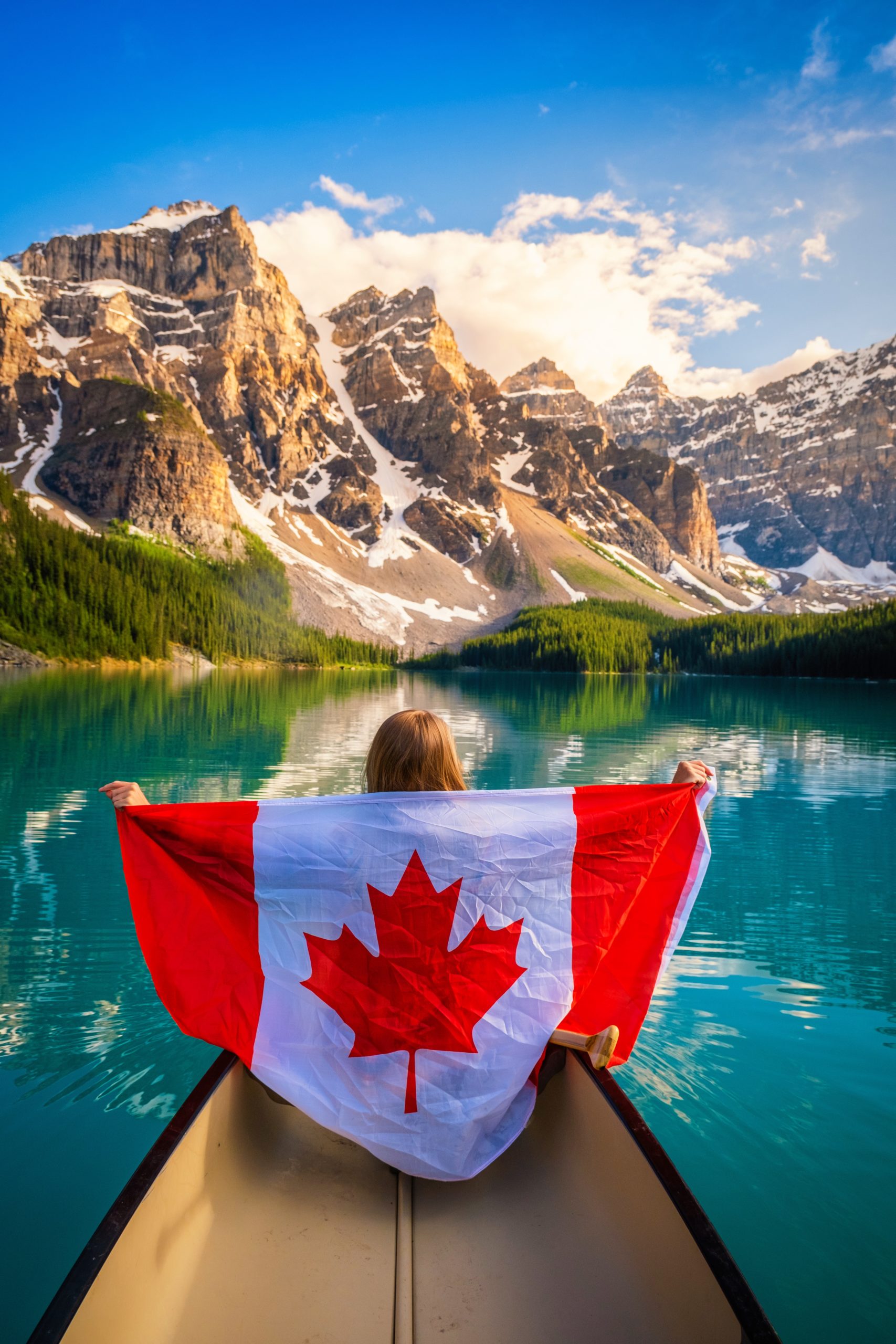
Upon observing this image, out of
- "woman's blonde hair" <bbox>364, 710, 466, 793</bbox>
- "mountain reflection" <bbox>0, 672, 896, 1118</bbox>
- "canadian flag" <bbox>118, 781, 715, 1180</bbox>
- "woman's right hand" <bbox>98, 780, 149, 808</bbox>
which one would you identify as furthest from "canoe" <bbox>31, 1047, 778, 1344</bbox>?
"mountain reflection" <bbox>0, 672, 896, 1118</bbox>

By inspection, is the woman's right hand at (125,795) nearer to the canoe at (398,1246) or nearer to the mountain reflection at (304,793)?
the canoe at (398,1246)

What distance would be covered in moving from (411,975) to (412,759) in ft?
3.44

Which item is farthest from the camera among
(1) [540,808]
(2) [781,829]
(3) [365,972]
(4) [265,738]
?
(4) [265,738]

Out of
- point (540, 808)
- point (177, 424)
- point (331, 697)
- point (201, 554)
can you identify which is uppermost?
point (177, 424)

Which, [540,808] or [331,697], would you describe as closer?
[540,808]

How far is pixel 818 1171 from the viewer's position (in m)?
4.70

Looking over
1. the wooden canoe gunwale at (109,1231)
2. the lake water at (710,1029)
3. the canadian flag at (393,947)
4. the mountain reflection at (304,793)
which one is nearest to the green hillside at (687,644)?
the mountain reflection at (304,793)

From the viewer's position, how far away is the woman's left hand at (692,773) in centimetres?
440

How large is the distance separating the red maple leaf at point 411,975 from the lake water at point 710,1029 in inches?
85.8

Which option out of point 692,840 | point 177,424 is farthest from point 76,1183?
point 177,424

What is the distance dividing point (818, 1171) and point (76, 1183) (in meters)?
4.73

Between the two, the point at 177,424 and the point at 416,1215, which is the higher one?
the point at 177,424

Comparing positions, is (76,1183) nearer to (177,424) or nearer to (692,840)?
(692,840)

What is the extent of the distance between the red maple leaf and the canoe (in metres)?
0.62
